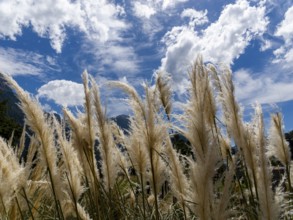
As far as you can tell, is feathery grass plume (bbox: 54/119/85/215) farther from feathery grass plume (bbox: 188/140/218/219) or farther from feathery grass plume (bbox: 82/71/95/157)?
feathery grass plume (bbox: 188/140/218/219)

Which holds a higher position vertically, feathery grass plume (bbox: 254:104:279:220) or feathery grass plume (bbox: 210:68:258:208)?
feathery grass plume (bbox: 210:68:258:208)

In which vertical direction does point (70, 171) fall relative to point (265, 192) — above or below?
above

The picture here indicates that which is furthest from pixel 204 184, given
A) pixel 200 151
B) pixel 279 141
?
pixel 279 141

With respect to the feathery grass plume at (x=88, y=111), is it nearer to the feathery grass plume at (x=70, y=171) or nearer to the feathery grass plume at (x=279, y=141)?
the feathery grass plume at (x=70, y=171)

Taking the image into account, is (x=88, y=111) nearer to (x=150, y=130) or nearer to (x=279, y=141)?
(x=150, y=130)

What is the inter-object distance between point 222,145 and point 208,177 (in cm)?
206

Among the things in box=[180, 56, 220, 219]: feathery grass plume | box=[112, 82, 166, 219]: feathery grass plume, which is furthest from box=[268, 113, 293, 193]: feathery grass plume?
box=[180, 56, 220, 219]: feathery grass plume

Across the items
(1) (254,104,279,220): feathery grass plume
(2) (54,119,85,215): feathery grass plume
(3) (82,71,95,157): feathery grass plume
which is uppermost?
(3) (82,71,95,157): feathery grass plume

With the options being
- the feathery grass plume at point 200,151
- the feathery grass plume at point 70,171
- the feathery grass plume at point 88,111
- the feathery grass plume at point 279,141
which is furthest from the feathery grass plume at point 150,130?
the feathery grass plume at point 279,141

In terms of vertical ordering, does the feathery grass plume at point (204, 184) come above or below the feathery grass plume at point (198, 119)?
below

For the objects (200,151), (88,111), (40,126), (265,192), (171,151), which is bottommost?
(265,192)

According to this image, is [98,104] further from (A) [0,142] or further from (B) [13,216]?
(B) [13,216]

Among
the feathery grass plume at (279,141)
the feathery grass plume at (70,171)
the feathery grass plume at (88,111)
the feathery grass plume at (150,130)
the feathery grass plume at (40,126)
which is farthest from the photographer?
the feathery grass plume at (279,141)

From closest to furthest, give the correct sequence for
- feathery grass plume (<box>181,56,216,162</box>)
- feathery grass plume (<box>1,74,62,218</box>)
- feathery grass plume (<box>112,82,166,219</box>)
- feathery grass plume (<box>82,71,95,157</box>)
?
feathery grass plume (<box>181,56,216,162</box>) < feathery grass plume (<box>112,82,166,219</box>) < feathery grass plume (<box>1,74,62,218</box>) < feathery grass plume (<box>82,71,95,157</box>)
